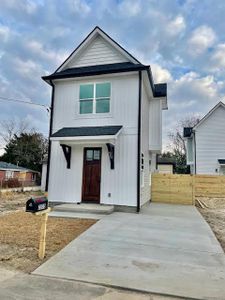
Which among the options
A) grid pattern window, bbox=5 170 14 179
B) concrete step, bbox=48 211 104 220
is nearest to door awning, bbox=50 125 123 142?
concrete step, bbox=48 211 104 220

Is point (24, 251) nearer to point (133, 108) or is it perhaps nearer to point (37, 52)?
point (133, 108)

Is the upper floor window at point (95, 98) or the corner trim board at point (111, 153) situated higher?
the upper floor window at point (95, 98)

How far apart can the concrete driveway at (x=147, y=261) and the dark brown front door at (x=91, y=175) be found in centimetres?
358

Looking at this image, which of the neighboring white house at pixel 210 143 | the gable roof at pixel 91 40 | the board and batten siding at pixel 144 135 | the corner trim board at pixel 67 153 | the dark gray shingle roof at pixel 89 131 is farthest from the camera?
the neighboring white house at pixel 210 143

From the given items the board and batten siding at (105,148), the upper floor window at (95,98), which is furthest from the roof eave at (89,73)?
the upper floor window at (95,98)

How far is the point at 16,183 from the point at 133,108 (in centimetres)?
2024

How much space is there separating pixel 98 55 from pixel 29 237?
29.5 ft

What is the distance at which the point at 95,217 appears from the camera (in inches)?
347

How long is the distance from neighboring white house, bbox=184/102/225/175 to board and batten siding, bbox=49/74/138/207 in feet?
49.0

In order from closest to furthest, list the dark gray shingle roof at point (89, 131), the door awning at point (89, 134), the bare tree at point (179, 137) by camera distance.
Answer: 1. the door awning at point (89, 134)
2. the dark gray shingle roof at point (89, 131)
3. the bare tree at point (179, 137)

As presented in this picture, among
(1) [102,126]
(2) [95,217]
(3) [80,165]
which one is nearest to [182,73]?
(1) [102,126]

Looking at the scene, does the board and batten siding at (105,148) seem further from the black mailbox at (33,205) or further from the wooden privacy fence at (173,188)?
the black mailbox at (33,205)

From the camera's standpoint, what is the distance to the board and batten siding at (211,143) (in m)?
23.0

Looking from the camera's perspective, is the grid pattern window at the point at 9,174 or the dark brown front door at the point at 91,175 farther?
the grid pattern window at the point at 9,174
